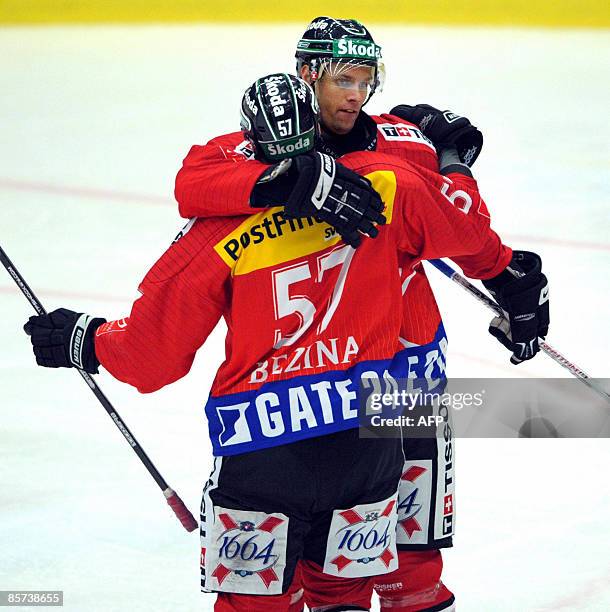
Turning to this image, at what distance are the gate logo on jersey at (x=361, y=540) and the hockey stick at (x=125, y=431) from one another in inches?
22.6

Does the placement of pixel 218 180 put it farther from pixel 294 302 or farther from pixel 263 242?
pixel 294 302

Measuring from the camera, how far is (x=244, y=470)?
2098mm

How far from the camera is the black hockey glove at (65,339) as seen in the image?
7.43 ft

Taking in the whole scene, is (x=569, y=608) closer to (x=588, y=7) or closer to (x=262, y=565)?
(x=262, y=565)

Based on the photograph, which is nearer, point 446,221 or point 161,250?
point 446,221

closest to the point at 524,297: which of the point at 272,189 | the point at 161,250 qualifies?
the point at 272,189

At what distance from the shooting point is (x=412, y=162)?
2164mm

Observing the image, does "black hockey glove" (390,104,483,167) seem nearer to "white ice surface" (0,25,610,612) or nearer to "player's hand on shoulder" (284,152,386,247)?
"player's hand on shoulder" (284,152,386,247)

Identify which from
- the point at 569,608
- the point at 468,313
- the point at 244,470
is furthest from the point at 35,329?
the point at 468,313

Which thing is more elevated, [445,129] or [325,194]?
[445,129]

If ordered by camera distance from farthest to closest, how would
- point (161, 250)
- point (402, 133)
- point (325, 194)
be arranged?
point (161, 250) → point (402, 133) → point (325, 194)

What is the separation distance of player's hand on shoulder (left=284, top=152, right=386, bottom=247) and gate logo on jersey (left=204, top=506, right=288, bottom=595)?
1.72 ft

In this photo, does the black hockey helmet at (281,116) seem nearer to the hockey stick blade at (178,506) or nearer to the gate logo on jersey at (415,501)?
the gate logo on jersey at (415,501)

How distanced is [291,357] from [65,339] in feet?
1.57
